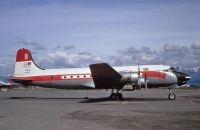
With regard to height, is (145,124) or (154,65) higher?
(154,65)

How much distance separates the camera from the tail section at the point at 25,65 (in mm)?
32250

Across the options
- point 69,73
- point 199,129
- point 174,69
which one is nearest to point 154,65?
point 174,69

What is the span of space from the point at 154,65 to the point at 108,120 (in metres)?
15.5

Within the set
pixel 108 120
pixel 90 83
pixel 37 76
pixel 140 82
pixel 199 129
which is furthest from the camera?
pixel 37 76

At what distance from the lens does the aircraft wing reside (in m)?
26.0

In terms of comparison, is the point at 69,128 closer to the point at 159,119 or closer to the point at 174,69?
the point at 159,119

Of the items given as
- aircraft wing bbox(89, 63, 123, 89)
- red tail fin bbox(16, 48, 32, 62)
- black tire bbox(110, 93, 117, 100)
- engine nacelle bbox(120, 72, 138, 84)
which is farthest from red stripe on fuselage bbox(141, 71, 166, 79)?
red tail fin bbox(16, 48, 32, 62)

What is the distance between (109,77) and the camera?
27375 millimetres

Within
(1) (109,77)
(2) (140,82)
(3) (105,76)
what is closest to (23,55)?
(3) (105,76)

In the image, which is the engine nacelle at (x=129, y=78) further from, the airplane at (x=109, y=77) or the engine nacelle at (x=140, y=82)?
the engine nacelle at (x=140, y=82)

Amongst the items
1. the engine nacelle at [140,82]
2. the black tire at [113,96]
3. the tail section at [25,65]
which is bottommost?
the black tire at [113,96]

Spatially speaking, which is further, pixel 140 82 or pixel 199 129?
pixel 140 82

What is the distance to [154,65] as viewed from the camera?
28641 mm

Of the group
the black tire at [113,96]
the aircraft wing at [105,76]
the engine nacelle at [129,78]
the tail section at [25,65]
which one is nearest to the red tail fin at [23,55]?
the tail section at [25,65]
